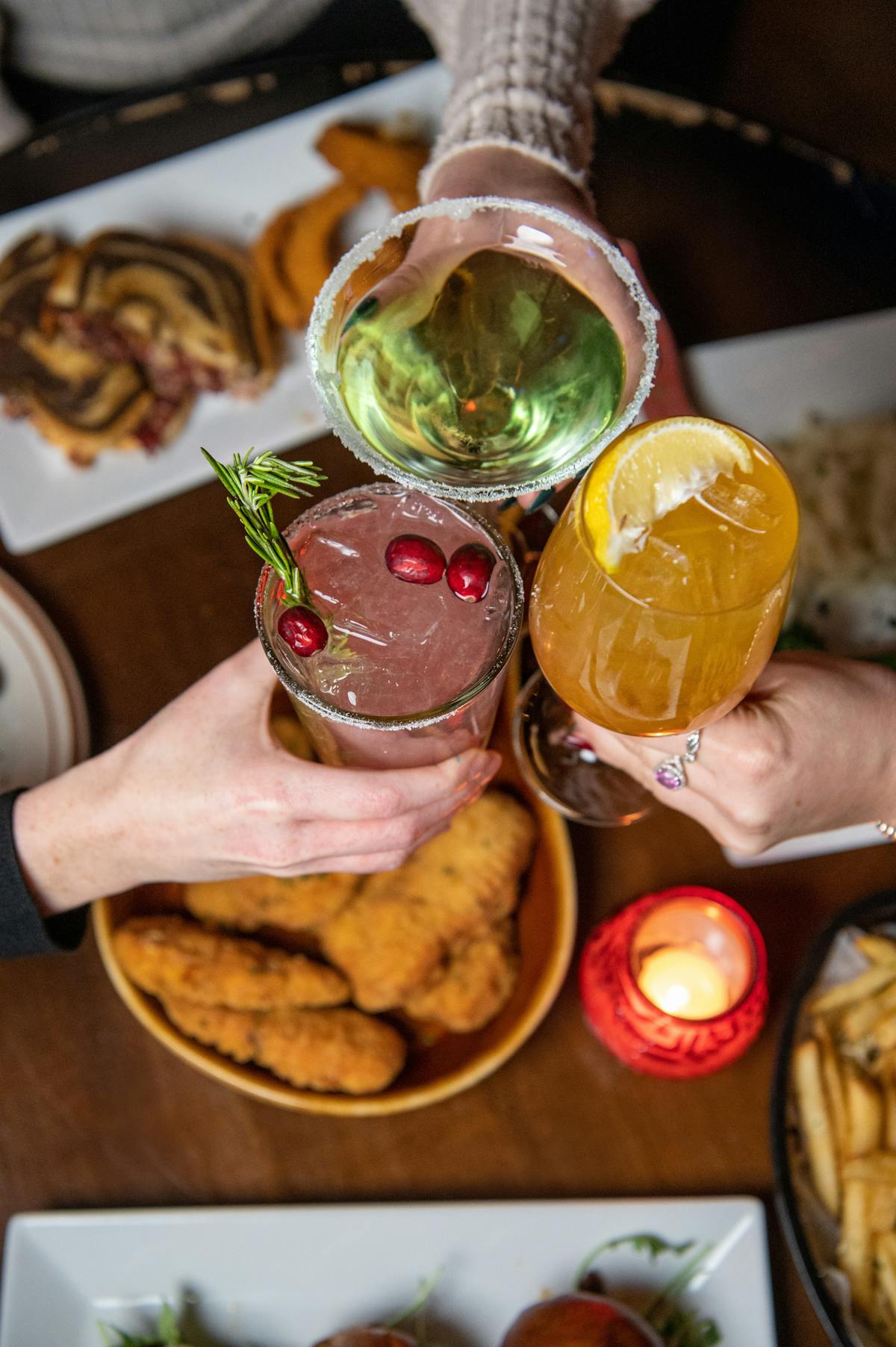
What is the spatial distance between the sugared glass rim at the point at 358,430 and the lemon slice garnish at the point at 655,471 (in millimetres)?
119

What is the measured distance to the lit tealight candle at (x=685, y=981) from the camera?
1.34 m

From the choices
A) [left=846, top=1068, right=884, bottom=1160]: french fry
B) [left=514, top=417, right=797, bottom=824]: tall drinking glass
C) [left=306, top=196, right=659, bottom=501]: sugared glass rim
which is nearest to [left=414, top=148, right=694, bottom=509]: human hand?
[left=306, top=196, right=659, bottom=501]: sugared glass rim

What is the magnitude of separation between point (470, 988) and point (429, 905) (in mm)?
118

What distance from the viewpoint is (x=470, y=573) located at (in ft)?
3.19

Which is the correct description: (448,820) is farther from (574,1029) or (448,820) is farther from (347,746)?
(574,1029)

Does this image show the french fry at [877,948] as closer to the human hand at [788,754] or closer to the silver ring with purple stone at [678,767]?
the human hand at [788,754]

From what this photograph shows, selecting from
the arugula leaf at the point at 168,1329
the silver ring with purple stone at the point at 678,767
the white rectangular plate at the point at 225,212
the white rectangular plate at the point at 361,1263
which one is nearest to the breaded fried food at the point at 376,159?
the white rectangular plate at the point at 225,212

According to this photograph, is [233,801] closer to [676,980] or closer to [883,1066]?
[676,980]

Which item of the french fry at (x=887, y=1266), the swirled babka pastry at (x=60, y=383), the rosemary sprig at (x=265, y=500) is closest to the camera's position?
the rosemary sprig at (x=265, y=500)

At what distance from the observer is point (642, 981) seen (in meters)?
1.35

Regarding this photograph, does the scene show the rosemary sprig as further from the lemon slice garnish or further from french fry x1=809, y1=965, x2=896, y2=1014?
french fry x1=809, y1=965, x2=896, y2=1014

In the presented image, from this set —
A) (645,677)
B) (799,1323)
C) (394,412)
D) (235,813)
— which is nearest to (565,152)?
(394,412)

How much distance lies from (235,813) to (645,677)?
46 cm

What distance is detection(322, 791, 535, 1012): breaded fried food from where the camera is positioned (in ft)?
4.41
